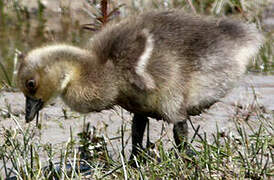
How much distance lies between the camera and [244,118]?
383 cm

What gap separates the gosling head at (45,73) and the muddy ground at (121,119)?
550 mm

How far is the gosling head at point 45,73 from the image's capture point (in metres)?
2.98

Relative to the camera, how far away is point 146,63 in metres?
3.03

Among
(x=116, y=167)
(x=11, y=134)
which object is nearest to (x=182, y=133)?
(x=116, y=167)

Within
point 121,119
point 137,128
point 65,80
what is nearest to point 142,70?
point 65,80

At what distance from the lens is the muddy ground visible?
12.1 ft

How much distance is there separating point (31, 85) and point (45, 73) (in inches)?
3.5

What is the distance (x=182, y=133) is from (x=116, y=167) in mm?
535

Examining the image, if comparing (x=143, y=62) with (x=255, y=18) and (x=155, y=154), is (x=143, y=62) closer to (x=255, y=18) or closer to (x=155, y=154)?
(x=155, y=154)

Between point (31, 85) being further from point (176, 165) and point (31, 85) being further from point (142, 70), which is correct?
point (176, 165)

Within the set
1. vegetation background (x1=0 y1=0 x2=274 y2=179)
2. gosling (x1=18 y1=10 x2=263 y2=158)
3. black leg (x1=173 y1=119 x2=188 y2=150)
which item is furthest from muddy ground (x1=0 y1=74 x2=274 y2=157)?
gosling (x1=18 y1=10 x2=263 y2=158)

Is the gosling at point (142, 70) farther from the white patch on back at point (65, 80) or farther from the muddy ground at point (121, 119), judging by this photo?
the muddy ground at point (121, 119)

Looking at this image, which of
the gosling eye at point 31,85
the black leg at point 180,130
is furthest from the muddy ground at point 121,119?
the gosling eye at point 31,85

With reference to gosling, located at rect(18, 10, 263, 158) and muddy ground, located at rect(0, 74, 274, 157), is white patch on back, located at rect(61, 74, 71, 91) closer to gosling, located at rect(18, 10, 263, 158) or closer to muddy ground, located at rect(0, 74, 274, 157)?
gosling, located at rect(18, 10, 263, 158)
